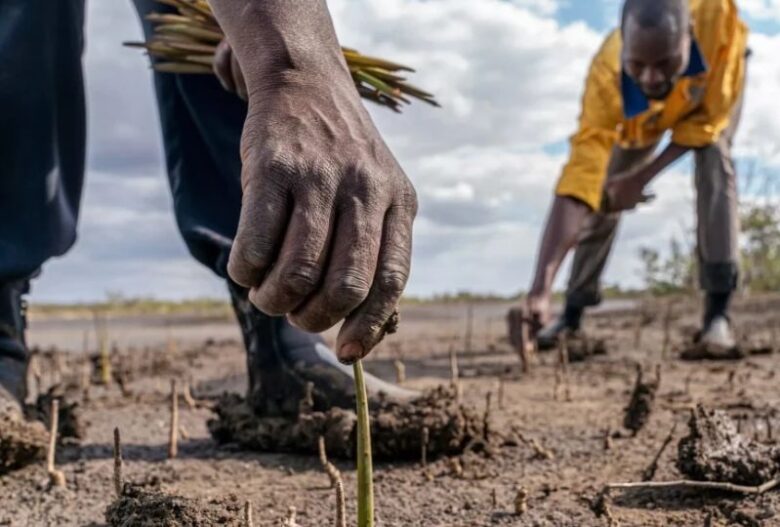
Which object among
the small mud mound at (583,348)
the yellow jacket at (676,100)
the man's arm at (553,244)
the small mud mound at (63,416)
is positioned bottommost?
the small mud mound at (63,416)

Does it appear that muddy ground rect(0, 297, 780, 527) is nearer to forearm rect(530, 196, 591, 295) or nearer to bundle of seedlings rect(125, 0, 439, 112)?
forearm rect(530, 196, 591, 295)

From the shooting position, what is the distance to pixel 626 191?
4746mm

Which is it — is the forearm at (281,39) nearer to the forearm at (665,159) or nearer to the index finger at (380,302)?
the index finger at (380,302)

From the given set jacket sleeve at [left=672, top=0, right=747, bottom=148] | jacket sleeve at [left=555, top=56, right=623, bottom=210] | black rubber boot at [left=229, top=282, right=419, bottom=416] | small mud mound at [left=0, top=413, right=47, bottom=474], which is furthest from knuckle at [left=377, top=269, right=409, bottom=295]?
jacket sleeve at [left=672, top=0, right=747, bottom=148]

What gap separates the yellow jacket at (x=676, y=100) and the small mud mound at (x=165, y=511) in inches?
125

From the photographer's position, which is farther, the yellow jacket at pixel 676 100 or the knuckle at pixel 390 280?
the yellow jacket at pixel 676 100

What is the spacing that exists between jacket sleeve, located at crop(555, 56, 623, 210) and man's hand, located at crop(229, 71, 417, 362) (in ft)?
10.7

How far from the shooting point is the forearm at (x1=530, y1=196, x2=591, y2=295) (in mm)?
4004

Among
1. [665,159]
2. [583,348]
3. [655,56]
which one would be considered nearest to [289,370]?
[583,348]

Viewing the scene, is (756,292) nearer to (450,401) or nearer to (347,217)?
(450,401)

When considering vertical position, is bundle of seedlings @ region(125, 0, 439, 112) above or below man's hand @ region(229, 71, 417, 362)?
above

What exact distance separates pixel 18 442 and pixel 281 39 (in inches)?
48.7

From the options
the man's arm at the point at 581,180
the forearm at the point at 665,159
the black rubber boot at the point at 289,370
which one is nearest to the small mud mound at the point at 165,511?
the black rubber boot at the point at 289,370

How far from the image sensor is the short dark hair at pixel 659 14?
3.69m
